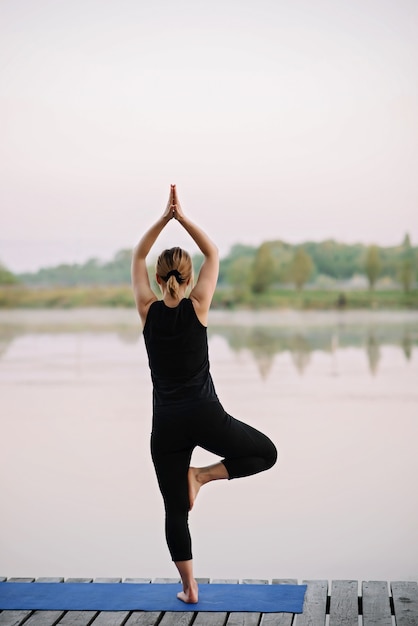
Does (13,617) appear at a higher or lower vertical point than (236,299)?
lower

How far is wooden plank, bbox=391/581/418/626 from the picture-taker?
374cm

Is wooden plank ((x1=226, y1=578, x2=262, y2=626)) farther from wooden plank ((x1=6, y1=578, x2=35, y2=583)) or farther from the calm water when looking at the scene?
the calm water

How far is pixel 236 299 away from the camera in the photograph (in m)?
7.12

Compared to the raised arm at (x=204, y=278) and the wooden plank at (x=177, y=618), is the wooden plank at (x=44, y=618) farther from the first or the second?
the raised arm at (x=204, y=278)

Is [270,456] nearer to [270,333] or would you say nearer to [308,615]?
[308,615]

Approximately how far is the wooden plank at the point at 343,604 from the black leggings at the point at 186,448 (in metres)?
0.60

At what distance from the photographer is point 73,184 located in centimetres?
693

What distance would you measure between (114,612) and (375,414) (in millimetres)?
3047

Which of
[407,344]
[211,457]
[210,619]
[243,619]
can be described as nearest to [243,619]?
[243,619]

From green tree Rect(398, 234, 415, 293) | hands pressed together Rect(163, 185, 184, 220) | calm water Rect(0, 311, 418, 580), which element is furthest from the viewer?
green tree Rect(398, 234, 415, 293)

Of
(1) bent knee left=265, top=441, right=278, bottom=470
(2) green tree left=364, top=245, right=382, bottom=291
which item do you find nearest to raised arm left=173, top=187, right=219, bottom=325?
(1) bent knee left=265, top=441, right=278, bottom=470

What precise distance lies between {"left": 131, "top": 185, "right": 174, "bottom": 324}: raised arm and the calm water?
2415 mm

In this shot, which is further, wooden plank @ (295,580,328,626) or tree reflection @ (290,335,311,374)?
tree reflection @ (290,335,311,374)

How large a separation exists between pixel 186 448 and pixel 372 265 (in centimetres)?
332
